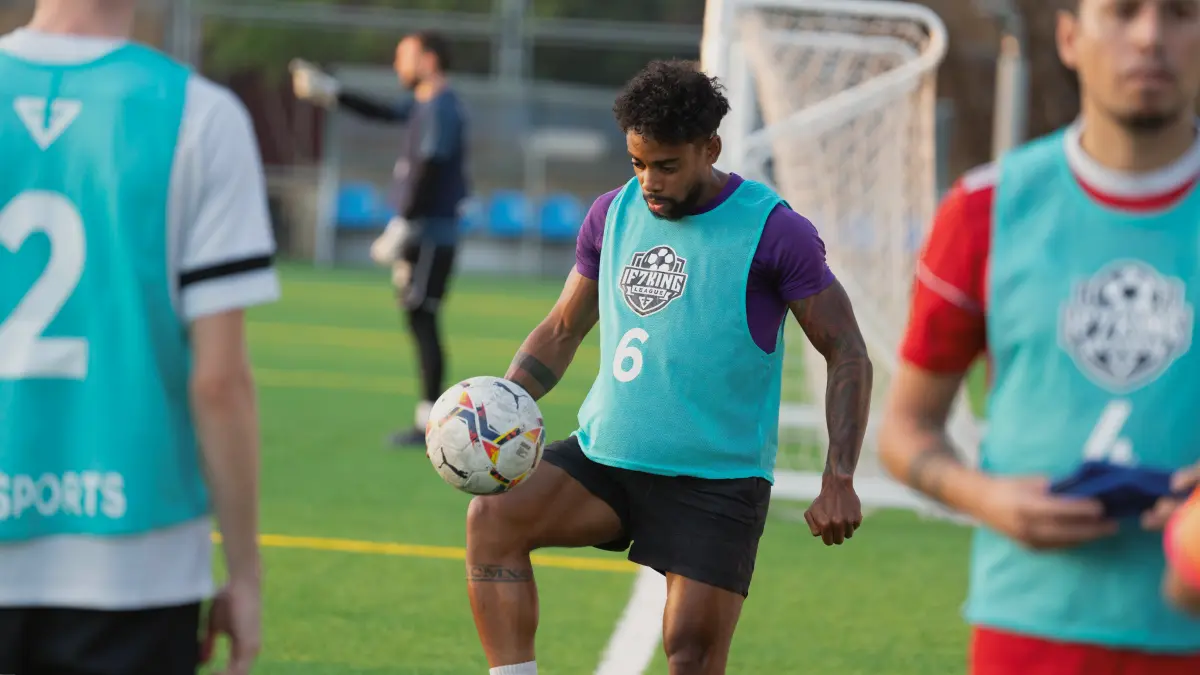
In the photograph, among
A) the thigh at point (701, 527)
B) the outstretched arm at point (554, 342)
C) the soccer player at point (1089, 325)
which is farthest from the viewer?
the outstretched arm at point (554, 342)

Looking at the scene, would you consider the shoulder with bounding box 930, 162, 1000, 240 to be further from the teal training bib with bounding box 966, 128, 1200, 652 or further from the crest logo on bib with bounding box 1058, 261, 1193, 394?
the crest logo on bib with bounding box 1058, 261, 1193, 394

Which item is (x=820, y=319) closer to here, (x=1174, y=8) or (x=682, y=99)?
(x=682, y=99)

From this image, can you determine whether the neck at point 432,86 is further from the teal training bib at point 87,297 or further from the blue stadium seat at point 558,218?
the blue stadium seat at point 558,218

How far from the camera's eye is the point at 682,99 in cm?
487

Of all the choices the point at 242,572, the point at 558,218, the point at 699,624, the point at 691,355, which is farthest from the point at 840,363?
the point at 558,218

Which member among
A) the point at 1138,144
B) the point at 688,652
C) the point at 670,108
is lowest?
the point at 688,652

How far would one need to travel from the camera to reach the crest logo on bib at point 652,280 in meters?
4.93

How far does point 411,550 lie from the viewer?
27.2 feet

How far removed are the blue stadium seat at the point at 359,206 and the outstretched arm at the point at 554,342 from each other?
21.6 m

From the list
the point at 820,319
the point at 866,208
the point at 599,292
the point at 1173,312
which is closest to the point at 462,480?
the point at 599,292

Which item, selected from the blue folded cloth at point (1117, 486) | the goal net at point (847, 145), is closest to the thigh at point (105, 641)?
the blue folded cloth at point (1117, 486)

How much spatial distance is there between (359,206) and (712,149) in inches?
873

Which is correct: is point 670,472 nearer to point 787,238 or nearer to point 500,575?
point 500,575

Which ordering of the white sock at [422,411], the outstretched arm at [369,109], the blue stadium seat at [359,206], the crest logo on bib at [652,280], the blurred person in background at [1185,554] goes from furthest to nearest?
the blue stadium seat at [359,206] < the outstretched arm at [369,109] < the white sock at [422,411] < the crest logo on bib at [652,280] < the blurred person in background at [1185,554]
